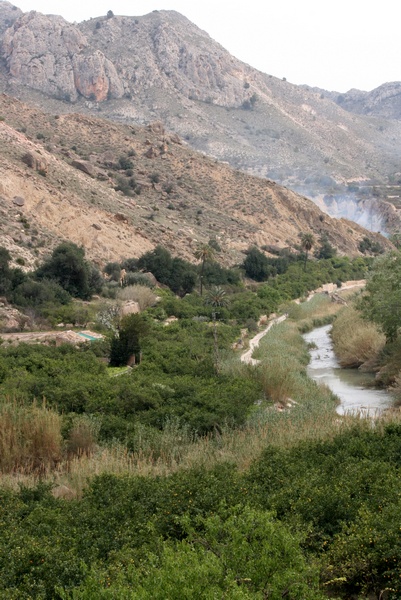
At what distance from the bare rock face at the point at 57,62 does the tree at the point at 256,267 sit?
208 feet

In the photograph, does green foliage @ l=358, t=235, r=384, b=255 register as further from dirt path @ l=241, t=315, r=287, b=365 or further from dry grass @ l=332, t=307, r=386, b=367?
dry grass @ l=332, t=307, r=386, b=367

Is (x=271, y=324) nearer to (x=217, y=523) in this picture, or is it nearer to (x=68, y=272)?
(x=68, y=272)

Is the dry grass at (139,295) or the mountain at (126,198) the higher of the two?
the mountain at (126,198)

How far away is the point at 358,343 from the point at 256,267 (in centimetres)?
2523

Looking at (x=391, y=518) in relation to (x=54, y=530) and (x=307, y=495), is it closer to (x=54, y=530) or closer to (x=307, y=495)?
(x=307, y=495)

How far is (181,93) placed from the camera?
12694cm

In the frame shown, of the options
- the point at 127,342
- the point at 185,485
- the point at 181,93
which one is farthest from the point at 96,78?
the point at 185,485

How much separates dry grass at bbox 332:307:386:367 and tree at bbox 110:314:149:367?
1121 centimetres

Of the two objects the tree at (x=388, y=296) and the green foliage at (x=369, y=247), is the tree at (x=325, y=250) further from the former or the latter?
the tree at (x=388, y=296)

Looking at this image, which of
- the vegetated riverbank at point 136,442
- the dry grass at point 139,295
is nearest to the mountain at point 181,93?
the dry grass at point 139,295

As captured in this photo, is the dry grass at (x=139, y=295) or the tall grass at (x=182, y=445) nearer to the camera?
the tall grass at (x=182, y=445)

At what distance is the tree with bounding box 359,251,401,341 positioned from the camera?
29.6m

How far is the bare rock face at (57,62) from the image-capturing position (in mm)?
112750

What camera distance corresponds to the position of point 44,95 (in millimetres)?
109625
